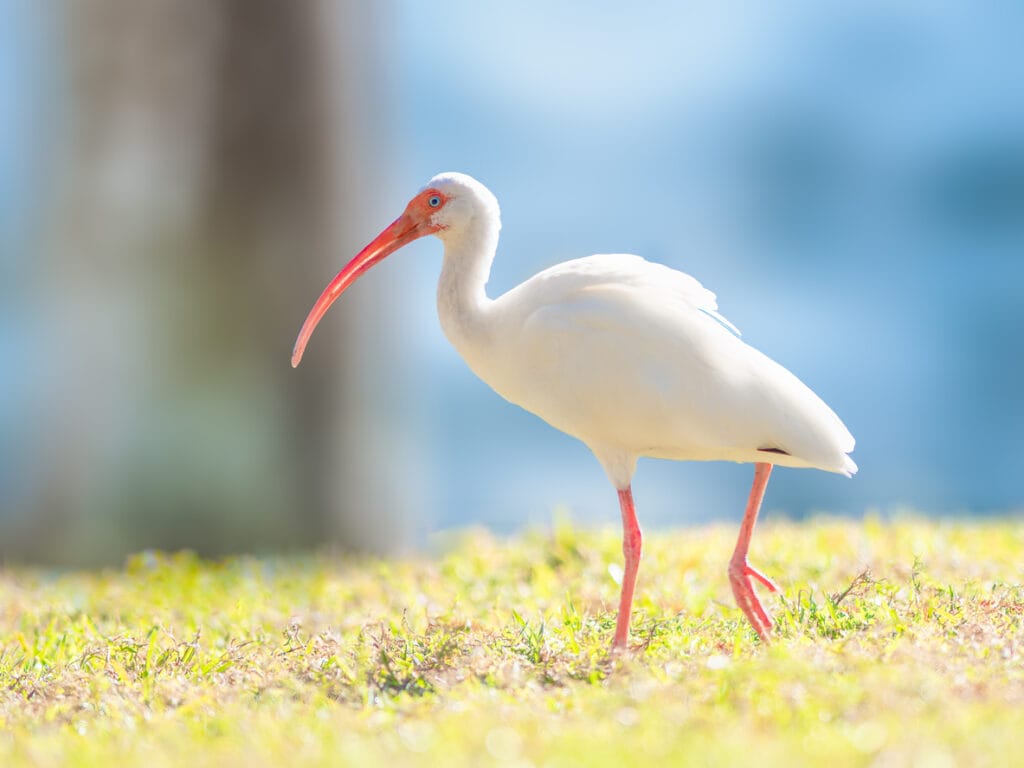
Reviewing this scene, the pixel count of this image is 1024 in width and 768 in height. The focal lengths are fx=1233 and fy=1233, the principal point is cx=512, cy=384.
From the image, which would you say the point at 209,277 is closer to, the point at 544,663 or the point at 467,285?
the point at 467,285

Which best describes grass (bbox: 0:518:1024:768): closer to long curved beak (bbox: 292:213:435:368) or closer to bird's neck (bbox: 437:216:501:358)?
bird's neck (bbox: 437:216:501:358)

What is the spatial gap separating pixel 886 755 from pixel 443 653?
1932 mm

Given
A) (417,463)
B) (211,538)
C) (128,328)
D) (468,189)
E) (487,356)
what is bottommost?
(211,538)

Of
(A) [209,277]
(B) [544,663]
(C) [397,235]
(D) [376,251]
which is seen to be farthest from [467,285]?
(A) [209,277]

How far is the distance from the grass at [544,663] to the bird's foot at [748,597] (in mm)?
81

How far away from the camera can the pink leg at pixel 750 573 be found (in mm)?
4781

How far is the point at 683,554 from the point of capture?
6.97 metres

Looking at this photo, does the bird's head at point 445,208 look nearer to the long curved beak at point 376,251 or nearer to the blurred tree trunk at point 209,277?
the long curved beak at point 376,251

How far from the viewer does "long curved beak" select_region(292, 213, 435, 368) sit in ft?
17.3

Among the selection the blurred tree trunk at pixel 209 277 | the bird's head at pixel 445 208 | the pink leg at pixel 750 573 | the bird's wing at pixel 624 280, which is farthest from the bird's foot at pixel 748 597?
the blurred tree trunk at pixel 209 277

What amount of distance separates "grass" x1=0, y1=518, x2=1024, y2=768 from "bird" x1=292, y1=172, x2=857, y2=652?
1.66 ft

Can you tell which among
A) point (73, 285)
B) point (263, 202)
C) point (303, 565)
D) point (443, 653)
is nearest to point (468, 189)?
point (443, 653)

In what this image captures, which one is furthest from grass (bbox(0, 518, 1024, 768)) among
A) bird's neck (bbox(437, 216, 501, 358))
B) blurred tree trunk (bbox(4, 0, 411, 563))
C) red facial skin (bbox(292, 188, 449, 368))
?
blurred tree trunk (bbox(4, 0, 411, 563))

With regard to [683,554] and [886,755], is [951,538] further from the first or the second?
[886,755]
